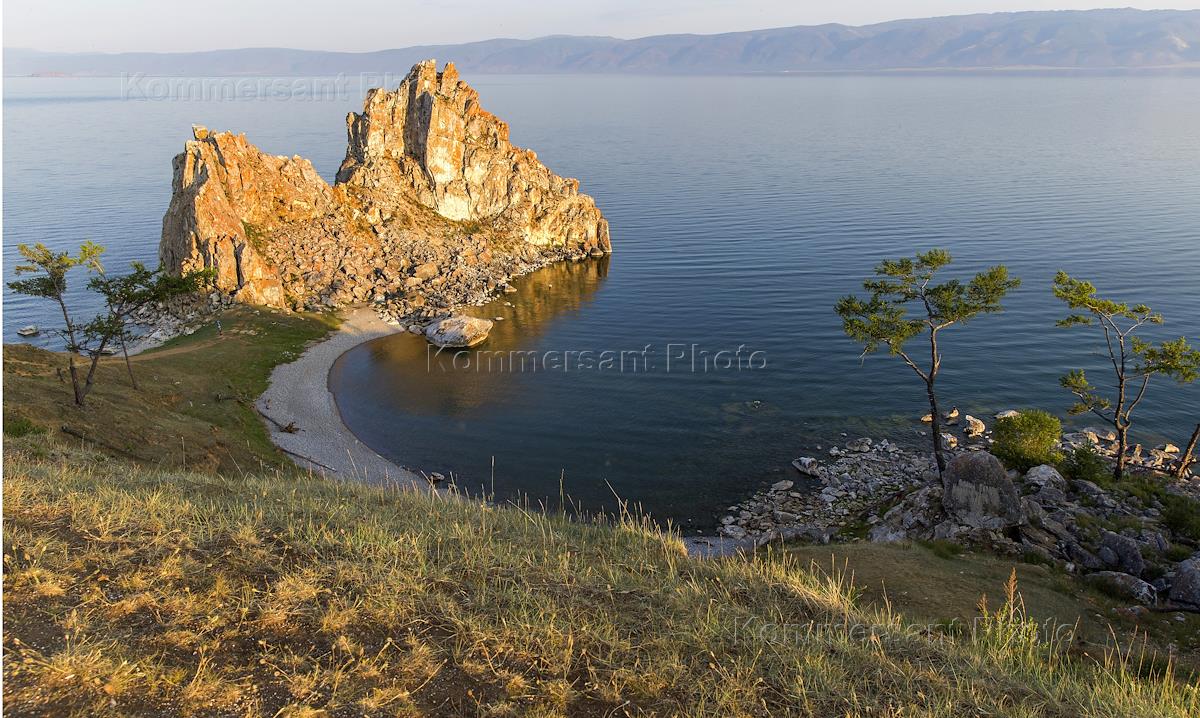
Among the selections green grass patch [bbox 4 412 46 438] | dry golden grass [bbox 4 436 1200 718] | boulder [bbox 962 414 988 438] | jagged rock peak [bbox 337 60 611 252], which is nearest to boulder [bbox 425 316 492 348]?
jagged rock peak [bbox 337 60 611 252]

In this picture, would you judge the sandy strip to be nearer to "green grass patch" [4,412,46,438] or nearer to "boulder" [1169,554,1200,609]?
"green grass patch" [4,412,46,438]

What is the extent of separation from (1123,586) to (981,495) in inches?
283

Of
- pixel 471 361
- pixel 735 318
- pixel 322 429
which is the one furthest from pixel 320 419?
pixel 735 318

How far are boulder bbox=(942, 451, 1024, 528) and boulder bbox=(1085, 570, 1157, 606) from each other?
Result: 16.2ft

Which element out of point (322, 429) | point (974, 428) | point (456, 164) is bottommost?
point (322, 429)

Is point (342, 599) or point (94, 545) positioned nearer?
point (342, 599)

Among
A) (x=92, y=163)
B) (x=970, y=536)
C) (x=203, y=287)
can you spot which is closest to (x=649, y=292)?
(x=203, y=287)

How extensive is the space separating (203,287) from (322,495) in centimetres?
7298

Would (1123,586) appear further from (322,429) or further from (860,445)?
(322,429)

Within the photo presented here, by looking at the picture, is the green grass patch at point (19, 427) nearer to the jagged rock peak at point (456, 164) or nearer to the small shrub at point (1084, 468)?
the small shrub at point (1084, 468)

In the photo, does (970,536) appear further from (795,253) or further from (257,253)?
(257,253)

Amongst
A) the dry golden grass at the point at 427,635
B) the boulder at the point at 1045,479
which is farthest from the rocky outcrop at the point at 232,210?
the boulder at the point at 1045,479

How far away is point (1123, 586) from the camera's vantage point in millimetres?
26000

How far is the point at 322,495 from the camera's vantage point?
18266 millimetres
